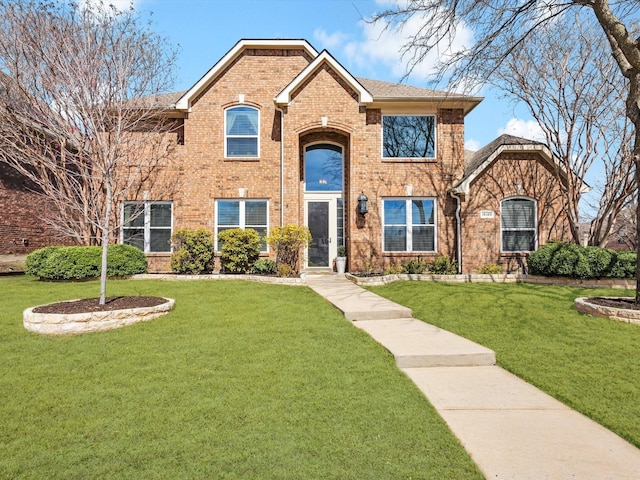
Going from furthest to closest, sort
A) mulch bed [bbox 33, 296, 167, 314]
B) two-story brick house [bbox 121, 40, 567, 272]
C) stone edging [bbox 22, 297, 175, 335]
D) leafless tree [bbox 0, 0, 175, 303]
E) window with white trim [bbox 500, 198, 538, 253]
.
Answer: window with white trim [bbox 500, 198, 538, 253] < two-story brick house [bbox 121, 40, 567, 272] < leafless tree [bbox 0, 0, 175, 303] < mulch bed [bbox 33, 296, 167, 314] < stone edging [bbox 22, 297, 175, 335]

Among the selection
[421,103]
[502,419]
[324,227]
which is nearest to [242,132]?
[324,227]

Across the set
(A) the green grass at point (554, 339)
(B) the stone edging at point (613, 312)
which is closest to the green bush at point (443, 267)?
(A) the green grass at point (554, 339)

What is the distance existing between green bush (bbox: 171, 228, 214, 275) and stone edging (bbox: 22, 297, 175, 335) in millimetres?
5709

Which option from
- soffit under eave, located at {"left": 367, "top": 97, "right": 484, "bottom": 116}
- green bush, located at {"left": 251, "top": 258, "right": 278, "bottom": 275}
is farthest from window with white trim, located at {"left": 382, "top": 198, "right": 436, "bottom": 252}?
green bush, located at {"left": 251, "top": 258, "right": 278, "bottom": 275}

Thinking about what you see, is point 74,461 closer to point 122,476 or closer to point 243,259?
point 122,476

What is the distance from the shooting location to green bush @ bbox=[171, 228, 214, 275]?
1173 centimetres

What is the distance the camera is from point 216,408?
3.21 meters

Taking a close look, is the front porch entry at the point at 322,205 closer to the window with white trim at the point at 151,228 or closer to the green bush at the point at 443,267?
the green bush at the point at 443,267

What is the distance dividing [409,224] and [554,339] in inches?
308

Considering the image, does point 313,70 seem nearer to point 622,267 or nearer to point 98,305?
point 98,305

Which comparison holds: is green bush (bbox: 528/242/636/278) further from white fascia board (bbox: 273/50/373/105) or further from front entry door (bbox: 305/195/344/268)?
white fascia board (bbox: 273/50/373/105)

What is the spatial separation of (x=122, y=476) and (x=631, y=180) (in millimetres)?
14498

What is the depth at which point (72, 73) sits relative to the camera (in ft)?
30.2

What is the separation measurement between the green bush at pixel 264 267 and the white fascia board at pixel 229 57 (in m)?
5.98
